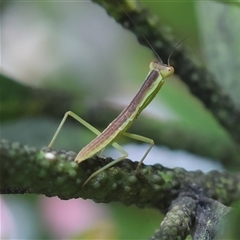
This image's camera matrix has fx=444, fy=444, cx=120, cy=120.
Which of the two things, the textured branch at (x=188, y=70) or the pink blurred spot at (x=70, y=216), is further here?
the pink blurred spot at (x=70, y=216)

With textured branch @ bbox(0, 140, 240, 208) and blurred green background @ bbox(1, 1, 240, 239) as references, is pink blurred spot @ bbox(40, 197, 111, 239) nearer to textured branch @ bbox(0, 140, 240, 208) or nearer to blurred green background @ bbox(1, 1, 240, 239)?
blurred green background @ bbox(1, 1, 240, 239)

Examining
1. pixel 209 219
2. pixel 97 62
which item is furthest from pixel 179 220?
pixel 97 62

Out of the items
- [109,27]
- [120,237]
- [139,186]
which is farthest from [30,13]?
[139,186]

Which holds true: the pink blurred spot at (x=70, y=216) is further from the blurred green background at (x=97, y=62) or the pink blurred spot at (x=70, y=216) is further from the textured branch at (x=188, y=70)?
the textured branch at (x=188, y=70)

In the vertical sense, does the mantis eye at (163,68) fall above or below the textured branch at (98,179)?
above

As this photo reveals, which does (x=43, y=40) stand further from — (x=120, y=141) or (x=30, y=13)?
(x=120, y=141)

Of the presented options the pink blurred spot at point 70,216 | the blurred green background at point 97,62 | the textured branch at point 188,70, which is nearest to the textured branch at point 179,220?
the textured branch at point 188,70
